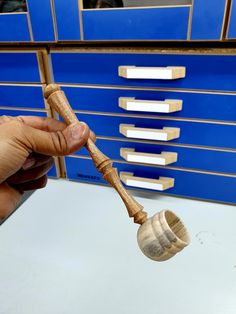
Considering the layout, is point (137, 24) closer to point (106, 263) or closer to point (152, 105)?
point (152, 105)

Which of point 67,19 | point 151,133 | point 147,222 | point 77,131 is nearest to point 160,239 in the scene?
point 147,222

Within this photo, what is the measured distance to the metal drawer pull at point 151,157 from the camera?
0.58 metres

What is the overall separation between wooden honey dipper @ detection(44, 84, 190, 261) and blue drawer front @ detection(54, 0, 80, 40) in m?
0.21

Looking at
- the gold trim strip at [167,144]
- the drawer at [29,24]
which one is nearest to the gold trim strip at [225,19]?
the gold trim strip at [167,144]

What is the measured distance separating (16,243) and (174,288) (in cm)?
31

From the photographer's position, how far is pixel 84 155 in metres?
0.67

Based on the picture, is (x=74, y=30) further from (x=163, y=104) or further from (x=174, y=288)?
(x=174, y=288)

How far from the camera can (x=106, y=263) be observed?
476mm

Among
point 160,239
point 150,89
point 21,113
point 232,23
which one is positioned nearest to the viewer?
point 160,239

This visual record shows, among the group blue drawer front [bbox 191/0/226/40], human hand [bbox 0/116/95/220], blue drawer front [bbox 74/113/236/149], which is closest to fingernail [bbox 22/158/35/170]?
human hand [bbox 0/116/95/220]

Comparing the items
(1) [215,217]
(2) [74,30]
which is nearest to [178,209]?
(1) [215,217]

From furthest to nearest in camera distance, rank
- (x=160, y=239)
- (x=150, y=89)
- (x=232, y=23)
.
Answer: (x=150, y=89) → (x=232, y=23) → (x=160, y=239)

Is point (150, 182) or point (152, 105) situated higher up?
point (152, 105)

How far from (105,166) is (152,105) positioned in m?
0.22
